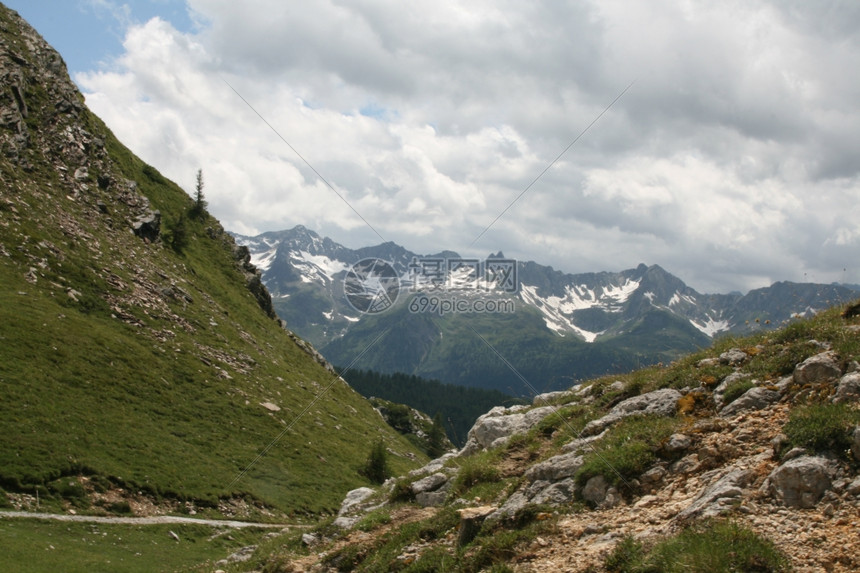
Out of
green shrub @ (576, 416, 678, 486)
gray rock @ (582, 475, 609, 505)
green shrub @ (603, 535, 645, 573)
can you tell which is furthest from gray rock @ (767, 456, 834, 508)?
gray rock @ (582, 475, 609, 505)

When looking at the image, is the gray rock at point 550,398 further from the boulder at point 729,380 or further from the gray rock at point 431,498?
the boulder at point 729,380

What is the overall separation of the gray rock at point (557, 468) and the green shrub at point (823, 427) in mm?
4800

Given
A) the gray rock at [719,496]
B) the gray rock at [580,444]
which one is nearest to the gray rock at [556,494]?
the gray rock at [580,444]

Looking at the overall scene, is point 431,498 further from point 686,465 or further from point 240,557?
point 240,557

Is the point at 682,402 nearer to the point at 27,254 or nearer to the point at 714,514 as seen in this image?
the point at 714,514

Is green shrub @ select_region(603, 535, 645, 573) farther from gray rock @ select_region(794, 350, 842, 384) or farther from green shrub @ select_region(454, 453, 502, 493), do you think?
green shrub @ select_region(454, 453, 502, 493)

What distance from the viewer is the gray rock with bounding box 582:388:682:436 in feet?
46.5

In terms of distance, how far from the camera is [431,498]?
17109 mm

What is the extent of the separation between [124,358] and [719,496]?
53.0 metres

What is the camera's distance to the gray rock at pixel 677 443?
11.7 metres

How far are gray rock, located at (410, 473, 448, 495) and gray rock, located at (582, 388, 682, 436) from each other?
17.9 feet

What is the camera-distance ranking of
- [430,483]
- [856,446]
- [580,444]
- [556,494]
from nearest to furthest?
[856,446], [556,494], [580,444], [430,483]

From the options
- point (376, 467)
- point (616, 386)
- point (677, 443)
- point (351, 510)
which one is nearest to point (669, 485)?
point (677, 443)

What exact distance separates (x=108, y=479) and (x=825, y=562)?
133ft
